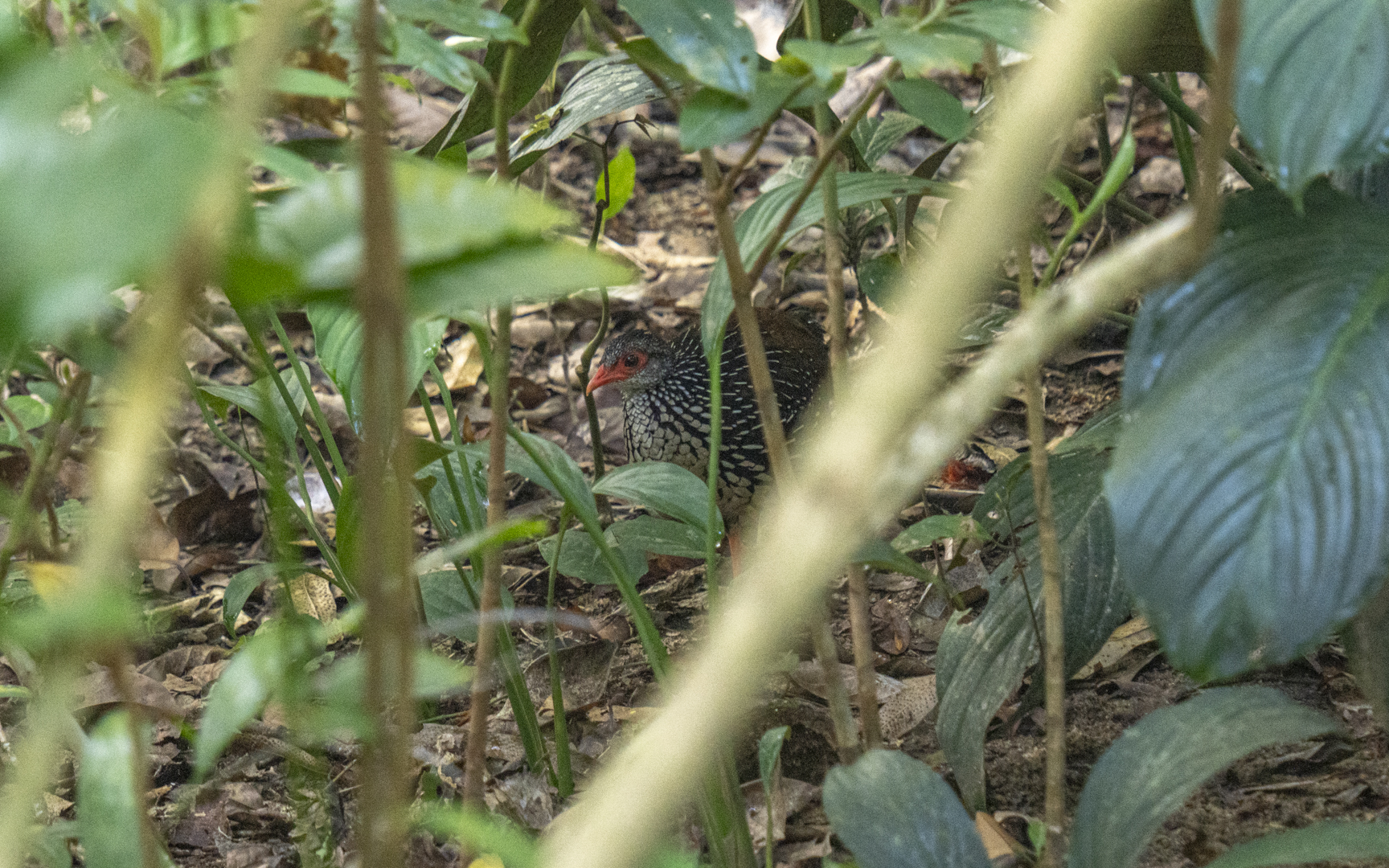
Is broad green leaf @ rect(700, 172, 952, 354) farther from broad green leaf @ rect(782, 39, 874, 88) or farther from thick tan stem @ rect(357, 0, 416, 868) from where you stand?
thick tan stem @ rect(357, 0, 416, 868)

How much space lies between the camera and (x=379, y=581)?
0.60 meters

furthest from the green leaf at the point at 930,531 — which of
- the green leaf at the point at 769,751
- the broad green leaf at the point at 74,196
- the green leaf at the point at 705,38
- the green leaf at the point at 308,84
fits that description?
the broad green leaf at the point at 74,196

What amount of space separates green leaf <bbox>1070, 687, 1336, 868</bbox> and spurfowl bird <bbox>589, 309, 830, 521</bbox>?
2079 mm

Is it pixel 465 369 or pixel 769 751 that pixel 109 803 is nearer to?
pixel 769 751

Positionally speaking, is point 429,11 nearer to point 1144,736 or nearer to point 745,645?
point 745,645

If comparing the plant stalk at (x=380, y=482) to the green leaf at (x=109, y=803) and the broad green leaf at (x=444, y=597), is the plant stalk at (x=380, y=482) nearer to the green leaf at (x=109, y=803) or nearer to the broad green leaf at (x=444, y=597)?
the green leaf at (x=109, y=803)

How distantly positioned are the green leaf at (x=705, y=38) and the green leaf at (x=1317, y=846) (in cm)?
80

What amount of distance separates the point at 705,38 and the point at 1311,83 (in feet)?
1.77

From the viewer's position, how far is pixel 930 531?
1575mm

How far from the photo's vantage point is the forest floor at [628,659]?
5.92 ft

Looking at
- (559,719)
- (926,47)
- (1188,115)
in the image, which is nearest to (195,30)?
(926,47)

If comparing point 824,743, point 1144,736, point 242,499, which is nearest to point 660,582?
point 824,743

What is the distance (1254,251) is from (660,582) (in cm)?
207

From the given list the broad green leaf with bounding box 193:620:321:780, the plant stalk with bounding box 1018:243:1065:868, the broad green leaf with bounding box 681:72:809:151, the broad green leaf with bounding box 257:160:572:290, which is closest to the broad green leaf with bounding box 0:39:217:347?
the broad green leaf with bounding box 257:160:572:290
